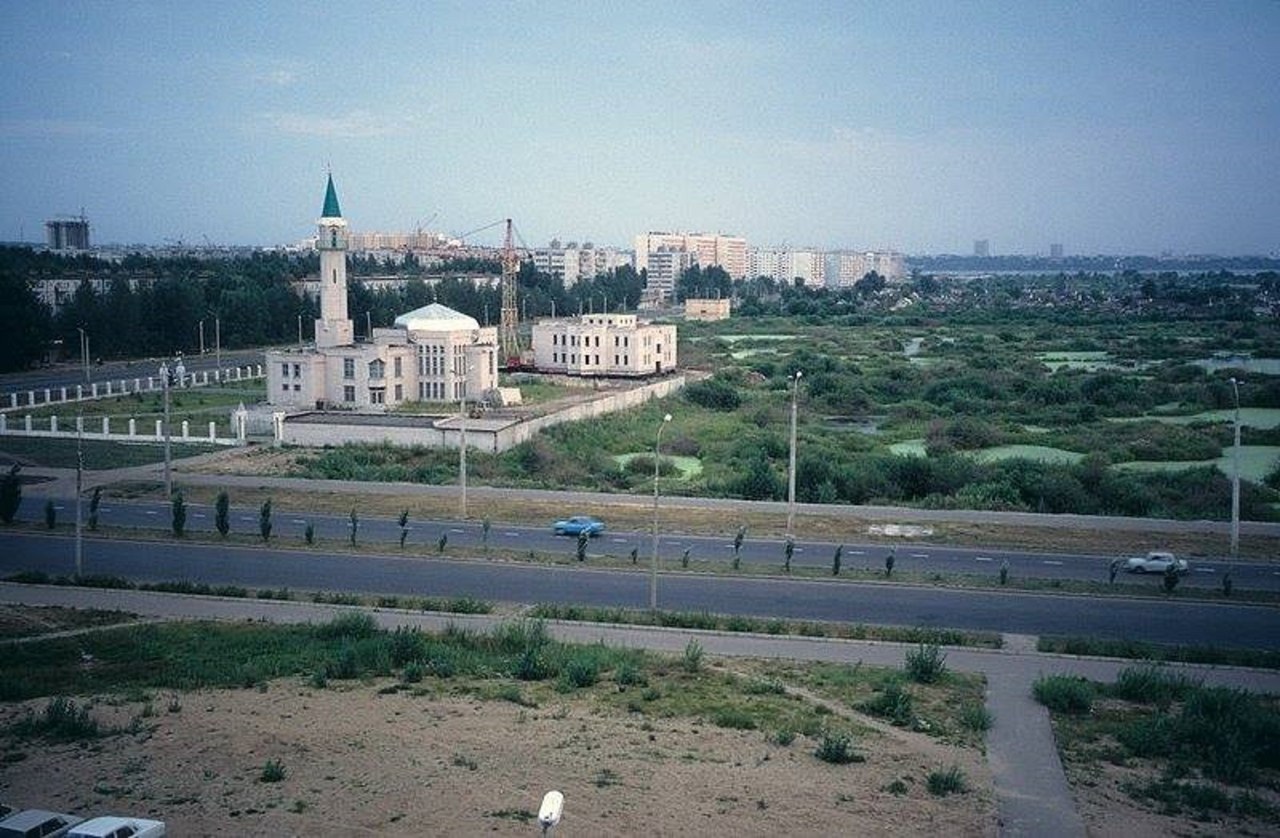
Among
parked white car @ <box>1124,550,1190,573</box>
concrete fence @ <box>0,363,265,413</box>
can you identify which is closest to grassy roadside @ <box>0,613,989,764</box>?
parked white car @ <box>1124,550,1190,573</box>

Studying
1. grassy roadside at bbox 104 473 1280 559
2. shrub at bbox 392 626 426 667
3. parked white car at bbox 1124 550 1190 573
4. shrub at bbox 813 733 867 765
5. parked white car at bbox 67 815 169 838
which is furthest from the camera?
grassy roadside at bbox 104 473 1280 559

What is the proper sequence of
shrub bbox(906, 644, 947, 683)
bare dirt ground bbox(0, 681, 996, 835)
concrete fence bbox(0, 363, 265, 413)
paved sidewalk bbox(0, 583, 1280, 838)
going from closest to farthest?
1. bare dirt ground bbox(0, 681, 996, 835)
2. paved sidewalk bbox(0, 583, 1280, 838)
3. shrub bbox(906, 644, 947, 683)
4. concrete fence bbox(0, 363, 265, 413)

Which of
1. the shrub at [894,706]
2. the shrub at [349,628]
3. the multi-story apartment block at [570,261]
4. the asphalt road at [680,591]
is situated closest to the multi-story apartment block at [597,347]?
the asphalt road at [680,591]

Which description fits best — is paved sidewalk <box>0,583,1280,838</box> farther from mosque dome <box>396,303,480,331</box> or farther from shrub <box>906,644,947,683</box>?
mosque dome <box>396,303,480,331</box>

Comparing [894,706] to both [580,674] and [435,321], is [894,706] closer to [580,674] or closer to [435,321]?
[580,674]

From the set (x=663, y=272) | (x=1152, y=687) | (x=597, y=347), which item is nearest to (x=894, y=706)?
(x=1152, y=687)

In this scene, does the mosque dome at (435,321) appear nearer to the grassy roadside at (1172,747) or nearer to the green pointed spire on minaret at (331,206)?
the green pointed spire on minaret at (331,206)
